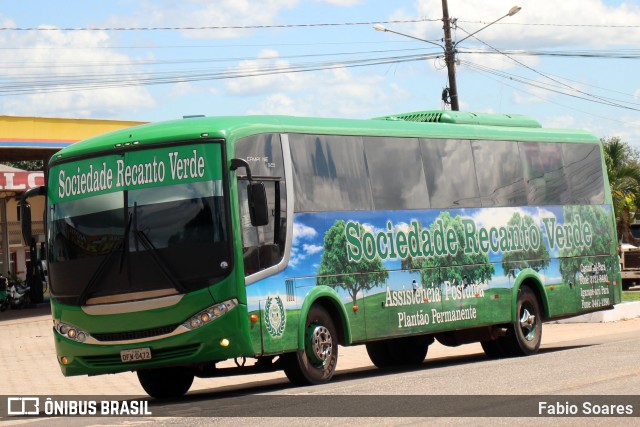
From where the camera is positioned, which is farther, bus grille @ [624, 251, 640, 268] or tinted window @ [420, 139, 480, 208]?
bus grille @ [624, 251, 640, 268]

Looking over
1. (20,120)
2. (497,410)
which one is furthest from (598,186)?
(20,120)

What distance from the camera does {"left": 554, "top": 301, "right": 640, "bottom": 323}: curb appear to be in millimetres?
30047

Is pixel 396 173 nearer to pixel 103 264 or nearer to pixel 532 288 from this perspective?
pixel 532 288

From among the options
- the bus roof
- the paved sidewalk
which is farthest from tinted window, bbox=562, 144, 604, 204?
the paved sidewalk

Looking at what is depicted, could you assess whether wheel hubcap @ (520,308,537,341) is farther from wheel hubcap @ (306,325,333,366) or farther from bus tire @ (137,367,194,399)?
bus tire @ (137,367,194,399)

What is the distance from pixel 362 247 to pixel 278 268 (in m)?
2.05

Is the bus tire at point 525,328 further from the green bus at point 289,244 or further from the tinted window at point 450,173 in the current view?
the tinted window at point 450,173

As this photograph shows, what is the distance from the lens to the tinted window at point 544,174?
20.7 m

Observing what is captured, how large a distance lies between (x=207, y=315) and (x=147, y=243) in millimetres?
1072

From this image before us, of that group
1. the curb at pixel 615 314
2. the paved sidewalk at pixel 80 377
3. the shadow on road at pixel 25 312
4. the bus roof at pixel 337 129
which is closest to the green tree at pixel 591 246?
the bus roof at pixel 337 129

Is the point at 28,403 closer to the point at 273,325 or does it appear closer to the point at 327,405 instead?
the point at 273,325

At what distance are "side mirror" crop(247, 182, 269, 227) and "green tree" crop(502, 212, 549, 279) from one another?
21.0 ft

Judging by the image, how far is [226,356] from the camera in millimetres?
14344

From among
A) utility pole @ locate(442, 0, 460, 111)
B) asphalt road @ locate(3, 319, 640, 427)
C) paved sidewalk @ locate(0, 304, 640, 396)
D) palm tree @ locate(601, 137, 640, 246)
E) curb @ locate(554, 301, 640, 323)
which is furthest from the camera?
palm tree @ locate(601, 137, 640, 246)
